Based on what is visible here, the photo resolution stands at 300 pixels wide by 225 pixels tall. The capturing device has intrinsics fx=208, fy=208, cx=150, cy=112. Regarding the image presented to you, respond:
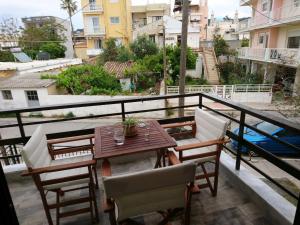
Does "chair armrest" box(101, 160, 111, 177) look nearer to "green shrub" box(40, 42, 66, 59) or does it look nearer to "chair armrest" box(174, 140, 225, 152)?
"chair armrest" box(174, 140, 225, 152)

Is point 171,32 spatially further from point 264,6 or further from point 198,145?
point 198,145

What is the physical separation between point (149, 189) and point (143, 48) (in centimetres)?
1463

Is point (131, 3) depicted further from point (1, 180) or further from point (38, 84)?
point (1, 180)

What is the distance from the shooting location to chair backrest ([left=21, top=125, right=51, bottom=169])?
1.51 meters

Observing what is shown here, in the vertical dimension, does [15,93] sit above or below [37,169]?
below

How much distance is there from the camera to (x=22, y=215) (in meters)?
1.93

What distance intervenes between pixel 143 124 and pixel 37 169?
1.09 m

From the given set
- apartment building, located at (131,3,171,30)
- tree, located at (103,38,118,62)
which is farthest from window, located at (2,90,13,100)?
apartment building, located at (131,3,171,30)

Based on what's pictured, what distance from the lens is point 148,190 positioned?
3.97 feet

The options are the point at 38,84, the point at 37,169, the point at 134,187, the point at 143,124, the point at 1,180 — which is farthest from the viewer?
the point at 38,84

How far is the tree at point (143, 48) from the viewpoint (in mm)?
14734

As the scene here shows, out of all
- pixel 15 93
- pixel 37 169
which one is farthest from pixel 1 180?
pixel 15 93

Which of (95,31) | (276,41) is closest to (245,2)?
(276,41)

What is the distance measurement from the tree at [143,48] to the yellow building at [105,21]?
14.0ft
